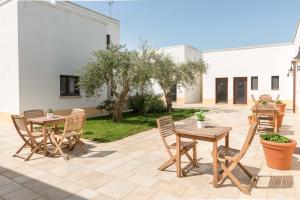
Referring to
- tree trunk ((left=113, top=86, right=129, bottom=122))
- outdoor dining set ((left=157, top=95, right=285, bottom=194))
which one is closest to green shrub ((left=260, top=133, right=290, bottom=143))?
outdoor dining set ((left=157, top=95, right=285, bottom=194))

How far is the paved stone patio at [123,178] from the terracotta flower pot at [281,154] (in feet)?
0.44

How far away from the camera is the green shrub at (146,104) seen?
45.1ft

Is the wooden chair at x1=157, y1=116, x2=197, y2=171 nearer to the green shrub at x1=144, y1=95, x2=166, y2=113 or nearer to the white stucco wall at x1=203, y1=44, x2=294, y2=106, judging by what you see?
the green shrub at x1=144, y1=95, x2=166, y2=113

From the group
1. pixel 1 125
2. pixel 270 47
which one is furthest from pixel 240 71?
pixel 1 125

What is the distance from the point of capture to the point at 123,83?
1013 centimetres

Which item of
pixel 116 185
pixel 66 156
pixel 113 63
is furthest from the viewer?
pixel 113 63

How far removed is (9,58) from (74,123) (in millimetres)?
6790

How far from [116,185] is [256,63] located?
679 inches

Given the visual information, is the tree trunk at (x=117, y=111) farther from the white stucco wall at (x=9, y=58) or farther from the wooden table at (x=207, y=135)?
the wooden table at (x=207, y=135)

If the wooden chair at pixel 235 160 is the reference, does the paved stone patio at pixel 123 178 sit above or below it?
below

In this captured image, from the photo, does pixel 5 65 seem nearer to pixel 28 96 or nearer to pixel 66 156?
pixel 28 96

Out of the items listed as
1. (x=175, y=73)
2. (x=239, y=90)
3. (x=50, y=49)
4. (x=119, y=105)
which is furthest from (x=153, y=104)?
(x=239, y=90)

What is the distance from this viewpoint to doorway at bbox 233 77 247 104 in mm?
18906

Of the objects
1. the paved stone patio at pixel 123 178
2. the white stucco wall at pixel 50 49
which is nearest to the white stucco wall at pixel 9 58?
the white stucco wall at pixel 50 49
